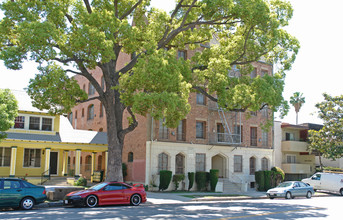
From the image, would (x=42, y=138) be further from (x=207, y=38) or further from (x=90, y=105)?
(x=207, y=38)

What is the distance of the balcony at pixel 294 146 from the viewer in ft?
141

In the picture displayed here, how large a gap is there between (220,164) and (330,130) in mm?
13311

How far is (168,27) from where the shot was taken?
74.1 ft

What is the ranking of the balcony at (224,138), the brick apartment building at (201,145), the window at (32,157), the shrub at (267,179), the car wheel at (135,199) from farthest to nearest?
the shrub at (267,179)
the balcony at (224,138)
the window at (32,157)
the brick apartment building at (201,145)
the car wheel at (135,199)

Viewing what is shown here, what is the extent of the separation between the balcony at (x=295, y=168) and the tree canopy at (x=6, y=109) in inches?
1253

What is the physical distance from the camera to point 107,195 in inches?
690

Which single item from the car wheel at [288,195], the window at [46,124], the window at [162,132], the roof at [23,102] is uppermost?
the roof at [23,102]

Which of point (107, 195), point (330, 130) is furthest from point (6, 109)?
point (330, 130)

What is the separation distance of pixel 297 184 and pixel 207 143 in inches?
353

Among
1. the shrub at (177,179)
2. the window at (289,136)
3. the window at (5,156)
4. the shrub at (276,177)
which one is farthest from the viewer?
the window at (289,136)

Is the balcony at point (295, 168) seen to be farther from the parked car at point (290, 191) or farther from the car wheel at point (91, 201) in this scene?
the car wheel at point (91, 201)

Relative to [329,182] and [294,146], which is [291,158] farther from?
[329,182]

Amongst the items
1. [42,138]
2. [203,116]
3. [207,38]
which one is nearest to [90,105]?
[42,138]

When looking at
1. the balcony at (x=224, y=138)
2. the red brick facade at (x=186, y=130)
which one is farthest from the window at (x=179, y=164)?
the balcony at (x=224, y=138)
